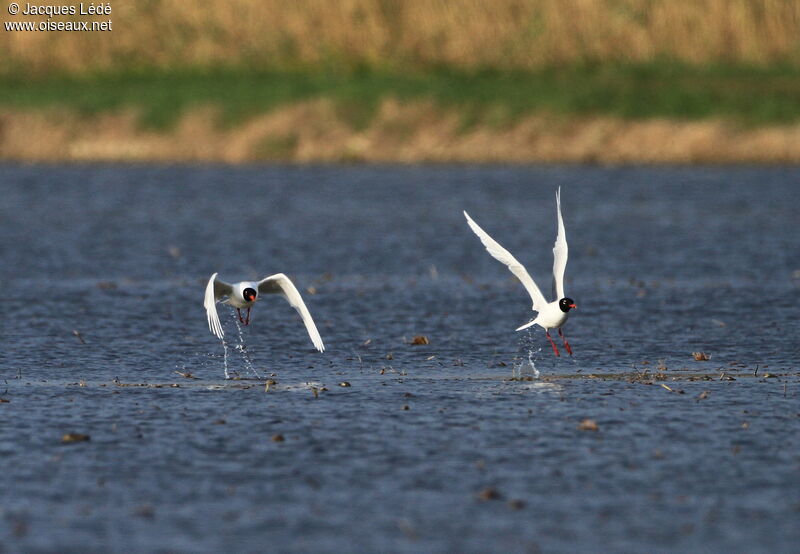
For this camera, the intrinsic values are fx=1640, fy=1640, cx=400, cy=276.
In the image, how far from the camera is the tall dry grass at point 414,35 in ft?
181

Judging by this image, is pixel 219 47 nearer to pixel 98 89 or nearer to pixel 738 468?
pixel 98 89

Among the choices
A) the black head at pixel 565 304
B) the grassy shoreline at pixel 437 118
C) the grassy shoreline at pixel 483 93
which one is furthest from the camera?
the grassy shoreline at pixel 483 93

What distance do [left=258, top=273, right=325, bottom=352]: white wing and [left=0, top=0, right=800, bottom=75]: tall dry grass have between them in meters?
38.3

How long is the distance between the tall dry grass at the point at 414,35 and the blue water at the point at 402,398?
20.2 m

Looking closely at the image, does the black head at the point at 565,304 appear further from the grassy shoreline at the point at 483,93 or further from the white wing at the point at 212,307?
the grassy shoreline at the point at 483,93

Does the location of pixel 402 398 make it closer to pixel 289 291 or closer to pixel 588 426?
pixel 588 426

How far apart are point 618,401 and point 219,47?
148 feet

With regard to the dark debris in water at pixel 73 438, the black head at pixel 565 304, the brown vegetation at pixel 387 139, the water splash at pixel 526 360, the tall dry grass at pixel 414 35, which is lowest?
the dark debris in water at pixel 73 438

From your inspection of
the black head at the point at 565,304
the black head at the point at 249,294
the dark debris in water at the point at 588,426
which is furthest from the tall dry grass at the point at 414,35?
the dark debris in water at the point at 588,426

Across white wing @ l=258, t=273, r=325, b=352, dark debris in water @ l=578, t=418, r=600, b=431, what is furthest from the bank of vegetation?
dark debris in water @ l=578, t=418, r=600, b=431

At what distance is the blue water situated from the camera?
11242 mm

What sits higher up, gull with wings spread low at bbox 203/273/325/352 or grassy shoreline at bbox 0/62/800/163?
grassy shoreline at bbox 0/62/800/163

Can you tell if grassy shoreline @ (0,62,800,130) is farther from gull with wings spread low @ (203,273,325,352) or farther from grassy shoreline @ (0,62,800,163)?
gull with wings spread low @ (203,273,325,352)

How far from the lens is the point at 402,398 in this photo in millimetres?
16031
